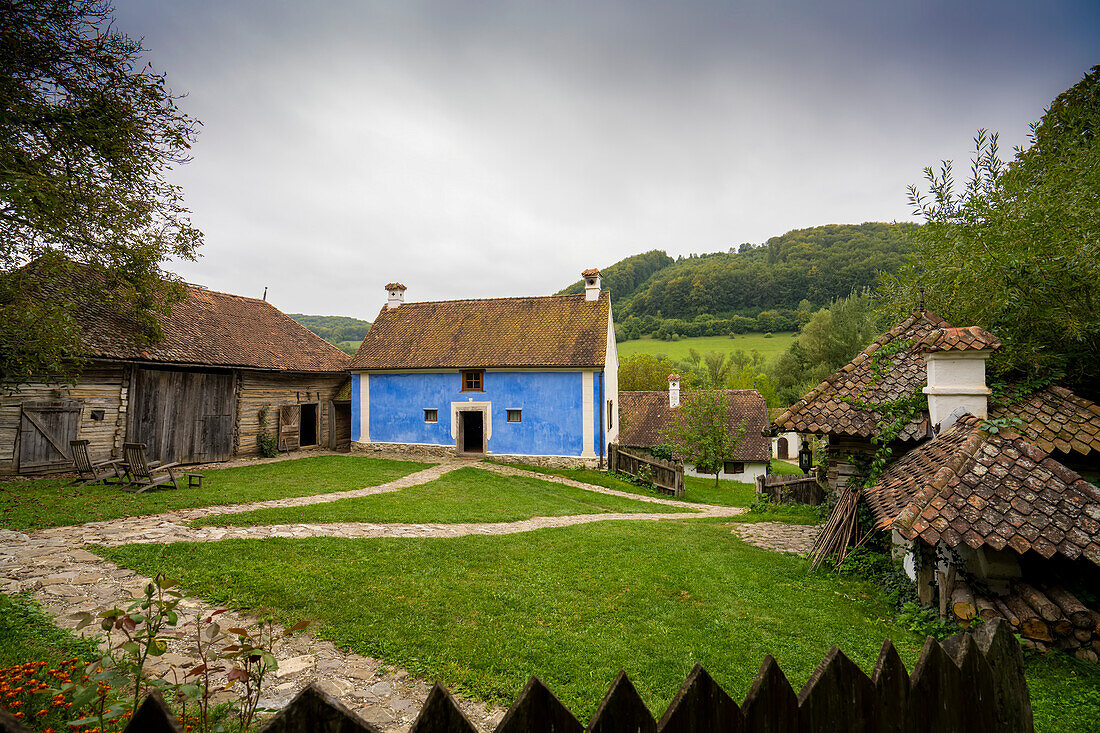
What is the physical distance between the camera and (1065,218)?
19.0 ft

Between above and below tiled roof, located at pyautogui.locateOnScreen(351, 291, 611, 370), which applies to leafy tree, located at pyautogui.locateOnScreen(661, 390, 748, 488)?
below

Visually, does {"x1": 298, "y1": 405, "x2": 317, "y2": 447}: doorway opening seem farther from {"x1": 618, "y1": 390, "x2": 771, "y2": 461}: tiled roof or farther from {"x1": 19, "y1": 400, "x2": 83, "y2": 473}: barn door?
{"x1": 618, "y1": 390, "x2": 771, "y2": 461}: tiled roof

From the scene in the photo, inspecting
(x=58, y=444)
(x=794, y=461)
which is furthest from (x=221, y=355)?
(x=794, y=461)

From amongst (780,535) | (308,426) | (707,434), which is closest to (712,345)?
(707,434)

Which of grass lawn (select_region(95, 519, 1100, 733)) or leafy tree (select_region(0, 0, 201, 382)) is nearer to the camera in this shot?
grass lawn (select_region(95, 519, 1100, 733))

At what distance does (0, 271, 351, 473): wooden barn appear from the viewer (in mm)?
13758

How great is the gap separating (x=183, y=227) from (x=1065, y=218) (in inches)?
726

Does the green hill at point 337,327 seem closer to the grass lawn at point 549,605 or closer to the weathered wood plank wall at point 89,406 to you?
the weathered wood plank wall at point 89,406

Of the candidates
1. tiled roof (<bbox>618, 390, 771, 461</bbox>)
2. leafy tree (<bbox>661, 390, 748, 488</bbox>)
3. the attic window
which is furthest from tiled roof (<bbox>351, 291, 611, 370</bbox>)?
tiled roof (<bbox>618, 390, 771, 461</bbox>)

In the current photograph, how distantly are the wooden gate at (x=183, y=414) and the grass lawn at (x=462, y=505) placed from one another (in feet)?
29.4

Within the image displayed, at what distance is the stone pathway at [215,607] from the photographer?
3998 mm

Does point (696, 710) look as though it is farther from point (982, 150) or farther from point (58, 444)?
point (58, 444)

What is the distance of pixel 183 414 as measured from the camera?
17250 mm

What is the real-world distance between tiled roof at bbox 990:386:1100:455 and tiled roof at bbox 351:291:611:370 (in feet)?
47.3
